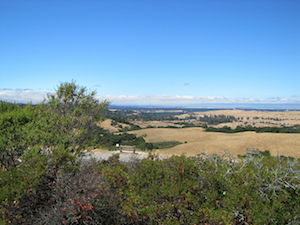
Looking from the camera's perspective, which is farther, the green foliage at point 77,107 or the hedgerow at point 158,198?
the green foliage at point 77,107

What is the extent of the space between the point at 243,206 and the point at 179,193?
5.48 ft

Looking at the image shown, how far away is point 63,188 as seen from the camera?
5.89 m

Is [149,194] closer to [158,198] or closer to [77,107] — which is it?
[158,198]

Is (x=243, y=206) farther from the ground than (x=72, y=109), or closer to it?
closer to it

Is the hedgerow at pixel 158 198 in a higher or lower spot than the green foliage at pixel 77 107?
lower

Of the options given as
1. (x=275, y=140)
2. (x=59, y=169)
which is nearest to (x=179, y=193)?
(x=59, y=169)

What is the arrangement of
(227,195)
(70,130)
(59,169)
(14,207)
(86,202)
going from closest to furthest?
(14,207) < (86,202) < (227,195) < (59,169) < (70,130)

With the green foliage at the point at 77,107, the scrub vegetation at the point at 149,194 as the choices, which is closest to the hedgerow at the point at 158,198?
the scrub vegetation at the point at 149,194

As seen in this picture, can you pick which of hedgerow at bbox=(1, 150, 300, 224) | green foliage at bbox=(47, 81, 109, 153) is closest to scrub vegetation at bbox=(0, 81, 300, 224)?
hedgerow at bbox=(1, 150, 300, 224)

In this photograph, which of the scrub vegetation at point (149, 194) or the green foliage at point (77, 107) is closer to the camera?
the scrub vegetation at point (149, 194)

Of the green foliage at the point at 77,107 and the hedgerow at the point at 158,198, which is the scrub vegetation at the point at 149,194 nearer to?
the hedgerow at the point at 158,198

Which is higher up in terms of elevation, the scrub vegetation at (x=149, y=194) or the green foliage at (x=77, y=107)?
the green foliage at (x=77, y=107)

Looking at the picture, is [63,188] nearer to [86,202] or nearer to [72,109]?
[86,202]

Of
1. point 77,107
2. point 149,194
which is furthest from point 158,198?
point 77,107
